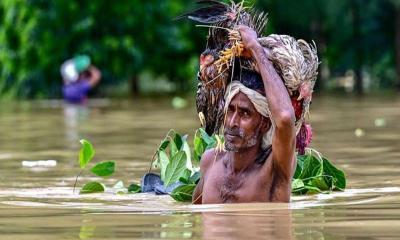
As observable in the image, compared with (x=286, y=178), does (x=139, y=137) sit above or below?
below

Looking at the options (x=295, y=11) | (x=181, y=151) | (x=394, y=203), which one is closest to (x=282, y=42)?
(x=394, y=203)

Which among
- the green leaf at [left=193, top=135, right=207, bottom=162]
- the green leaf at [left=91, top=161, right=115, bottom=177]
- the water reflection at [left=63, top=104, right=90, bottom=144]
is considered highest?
the green leaf at [left=193, top=135, right=207, bottom=162]

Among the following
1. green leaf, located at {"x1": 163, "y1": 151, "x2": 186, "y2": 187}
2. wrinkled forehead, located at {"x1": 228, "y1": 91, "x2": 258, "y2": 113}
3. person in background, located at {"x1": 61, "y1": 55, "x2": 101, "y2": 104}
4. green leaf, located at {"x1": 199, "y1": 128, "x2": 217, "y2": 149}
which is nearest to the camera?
wrinkled forehead, located at {"x1": 228, "y1": 91, "x2": 258, "y2": 113}

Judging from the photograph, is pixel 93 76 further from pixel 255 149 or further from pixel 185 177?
pixel 255 149

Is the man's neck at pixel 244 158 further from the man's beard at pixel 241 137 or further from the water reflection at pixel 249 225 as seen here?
the water reflection at pixel 249 225

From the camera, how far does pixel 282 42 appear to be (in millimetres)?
7340

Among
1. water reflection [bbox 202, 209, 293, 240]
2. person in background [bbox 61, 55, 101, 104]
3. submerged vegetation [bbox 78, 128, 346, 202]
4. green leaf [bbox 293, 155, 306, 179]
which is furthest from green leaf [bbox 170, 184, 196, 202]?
person in background [bbox 61, 55, 101, 104]

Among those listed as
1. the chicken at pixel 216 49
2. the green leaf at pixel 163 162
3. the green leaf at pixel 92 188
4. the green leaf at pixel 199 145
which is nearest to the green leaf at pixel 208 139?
the green leaf at pixel 199 145

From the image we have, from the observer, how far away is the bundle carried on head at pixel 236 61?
726 cm

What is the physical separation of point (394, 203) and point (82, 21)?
30.8m

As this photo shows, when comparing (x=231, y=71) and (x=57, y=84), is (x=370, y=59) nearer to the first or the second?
(x=57, y=84)

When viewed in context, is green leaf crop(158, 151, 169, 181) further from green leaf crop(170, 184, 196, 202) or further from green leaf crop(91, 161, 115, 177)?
green leaf crop(170, 184, 196, 202)

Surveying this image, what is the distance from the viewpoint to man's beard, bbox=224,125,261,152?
23.6 ft

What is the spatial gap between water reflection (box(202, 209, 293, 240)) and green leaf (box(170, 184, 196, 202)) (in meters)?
1.16
